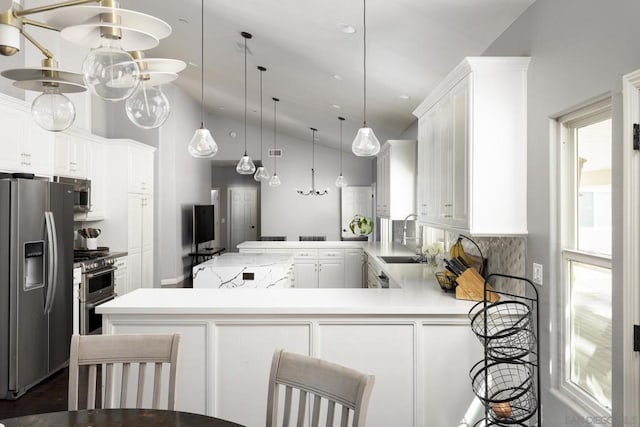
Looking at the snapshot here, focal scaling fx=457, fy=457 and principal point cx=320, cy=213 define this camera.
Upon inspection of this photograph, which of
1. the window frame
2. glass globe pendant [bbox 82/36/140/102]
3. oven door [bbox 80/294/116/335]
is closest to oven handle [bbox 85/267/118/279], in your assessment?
oven door [bbox 80/294/116/335]

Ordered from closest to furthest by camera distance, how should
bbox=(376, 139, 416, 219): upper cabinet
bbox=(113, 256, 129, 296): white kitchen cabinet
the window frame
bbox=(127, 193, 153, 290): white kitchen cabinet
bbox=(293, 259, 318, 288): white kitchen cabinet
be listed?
the window frame, bbox=(113, 256, 129, 296): white kitchen cabinet, bbox=(376, 139, 416, 219): upper cabinet, bbox=(127, 193, 153, 290): white kitchen cabinet, bbox=(293, 259, 318, 288): white kitchen cabinet

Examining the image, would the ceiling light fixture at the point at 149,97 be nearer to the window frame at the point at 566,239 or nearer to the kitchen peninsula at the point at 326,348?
the kitchen peninsula at the point at 326,348

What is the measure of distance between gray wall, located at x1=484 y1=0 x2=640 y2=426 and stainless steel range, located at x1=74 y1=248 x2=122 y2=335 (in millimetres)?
4236

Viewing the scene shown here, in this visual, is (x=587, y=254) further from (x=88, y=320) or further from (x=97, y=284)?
(x=97, y=284)

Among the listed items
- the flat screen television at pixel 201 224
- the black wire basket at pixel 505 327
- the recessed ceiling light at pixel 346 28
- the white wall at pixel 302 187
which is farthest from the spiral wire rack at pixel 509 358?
the white wall at pixel 302 187

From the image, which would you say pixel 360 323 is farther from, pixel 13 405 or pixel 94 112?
pixel 94 112

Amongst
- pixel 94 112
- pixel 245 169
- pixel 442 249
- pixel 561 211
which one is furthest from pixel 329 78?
pixel 94 112

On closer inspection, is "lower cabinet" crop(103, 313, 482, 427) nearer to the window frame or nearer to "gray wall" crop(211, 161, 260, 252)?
the window frame

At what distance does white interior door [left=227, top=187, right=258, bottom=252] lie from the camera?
43.3 feet

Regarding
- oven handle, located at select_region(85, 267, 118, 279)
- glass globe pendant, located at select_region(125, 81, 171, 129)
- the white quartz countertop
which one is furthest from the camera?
oven handle, located at select_region(85, 267, 118, 279)

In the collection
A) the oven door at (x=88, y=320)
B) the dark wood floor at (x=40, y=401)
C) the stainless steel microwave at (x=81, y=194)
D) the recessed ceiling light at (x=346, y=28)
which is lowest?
the dark wood floor at (x=40, y=401)

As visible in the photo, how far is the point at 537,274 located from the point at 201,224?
8.31 m

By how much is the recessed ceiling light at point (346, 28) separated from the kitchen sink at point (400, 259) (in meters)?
2.85

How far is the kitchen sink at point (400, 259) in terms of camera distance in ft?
18.4
